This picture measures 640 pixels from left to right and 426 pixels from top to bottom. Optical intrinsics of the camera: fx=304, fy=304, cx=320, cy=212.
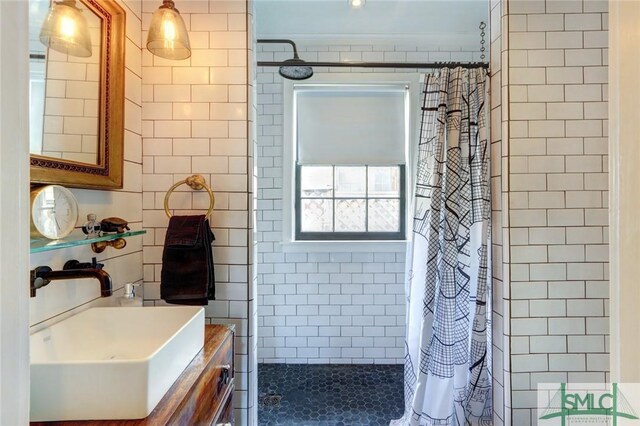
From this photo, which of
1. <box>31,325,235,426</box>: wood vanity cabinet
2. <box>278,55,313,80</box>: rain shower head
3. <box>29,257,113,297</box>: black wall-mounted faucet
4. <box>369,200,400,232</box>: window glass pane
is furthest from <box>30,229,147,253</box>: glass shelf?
<box>369,200,400,232</box>: window glass pane

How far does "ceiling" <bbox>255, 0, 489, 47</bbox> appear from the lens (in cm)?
205

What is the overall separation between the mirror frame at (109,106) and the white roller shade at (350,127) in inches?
52.4

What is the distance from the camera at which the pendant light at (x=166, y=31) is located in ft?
3.64

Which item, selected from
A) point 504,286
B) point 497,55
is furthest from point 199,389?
point 497,55

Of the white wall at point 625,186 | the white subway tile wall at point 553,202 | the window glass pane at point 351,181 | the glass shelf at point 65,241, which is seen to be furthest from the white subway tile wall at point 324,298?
the white wall at point 625,186

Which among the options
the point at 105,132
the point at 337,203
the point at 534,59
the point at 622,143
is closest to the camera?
the point at 622,143

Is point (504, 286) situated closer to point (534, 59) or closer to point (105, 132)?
point (534, 59)

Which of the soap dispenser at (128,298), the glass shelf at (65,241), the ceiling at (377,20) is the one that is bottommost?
the soap dispenser at (128,298)

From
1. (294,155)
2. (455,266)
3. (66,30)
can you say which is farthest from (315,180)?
(66,30)

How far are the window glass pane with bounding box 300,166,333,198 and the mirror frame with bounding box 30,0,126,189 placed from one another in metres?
1.40

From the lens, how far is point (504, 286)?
133 centimetres

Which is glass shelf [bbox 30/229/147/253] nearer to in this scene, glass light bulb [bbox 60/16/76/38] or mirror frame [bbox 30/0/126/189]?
mirror frame [bbox 30/0/126/189]

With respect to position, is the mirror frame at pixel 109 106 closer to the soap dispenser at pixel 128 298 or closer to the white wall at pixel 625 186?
the soap dispenser at pixel 128 298

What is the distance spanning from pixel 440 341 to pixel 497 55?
1.36 meters
